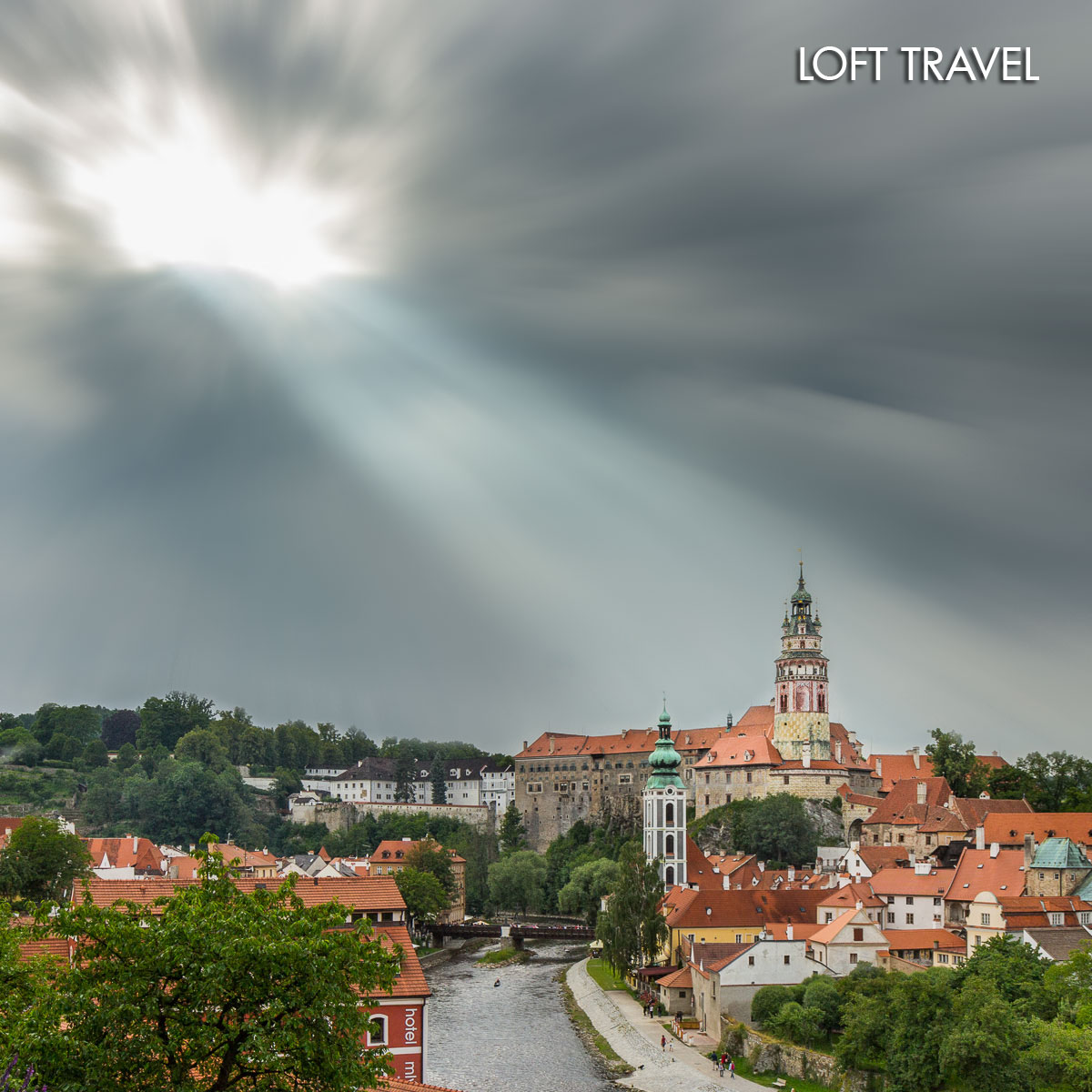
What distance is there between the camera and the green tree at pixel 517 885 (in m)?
94.8

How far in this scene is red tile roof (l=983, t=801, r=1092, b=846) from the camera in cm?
6581

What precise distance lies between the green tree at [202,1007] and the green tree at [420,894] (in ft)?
210

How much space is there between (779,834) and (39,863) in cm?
4587

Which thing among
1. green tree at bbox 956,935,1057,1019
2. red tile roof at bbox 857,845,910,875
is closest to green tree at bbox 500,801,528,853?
red tile roof at bbox 857,845,910,875

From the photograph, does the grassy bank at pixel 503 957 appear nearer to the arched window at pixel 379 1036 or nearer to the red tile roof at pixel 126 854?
the red tile roof at pixel 126 854

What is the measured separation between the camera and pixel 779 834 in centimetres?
8656

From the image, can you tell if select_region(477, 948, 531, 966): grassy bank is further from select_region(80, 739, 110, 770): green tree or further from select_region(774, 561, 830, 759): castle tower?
select_region(80, 739, 110, 770): green tree

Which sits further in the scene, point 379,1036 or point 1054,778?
point 1054,778

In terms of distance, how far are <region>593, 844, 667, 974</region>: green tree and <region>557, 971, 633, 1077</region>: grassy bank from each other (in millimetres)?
2995

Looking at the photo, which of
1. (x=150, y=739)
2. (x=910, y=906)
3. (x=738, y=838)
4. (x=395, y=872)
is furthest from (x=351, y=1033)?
(x=150, y=739)

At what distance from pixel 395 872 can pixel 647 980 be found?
2783cm

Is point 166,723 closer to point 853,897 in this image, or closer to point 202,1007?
point 853,897

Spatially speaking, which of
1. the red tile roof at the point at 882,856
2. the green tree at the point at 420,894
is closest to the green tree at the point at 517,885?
the green tree at the point at 420,894

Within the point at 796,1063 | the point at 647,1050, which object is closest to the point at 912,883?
the point at 647,1050
